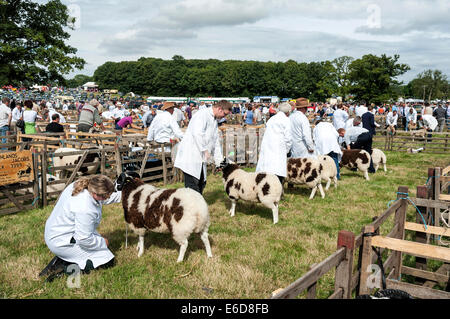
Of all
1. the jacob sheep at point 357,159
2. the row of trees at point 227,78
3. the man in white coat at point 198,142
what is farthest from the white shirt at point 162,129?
the row of trees at point 227,78

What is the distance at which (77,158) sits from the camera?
895cm

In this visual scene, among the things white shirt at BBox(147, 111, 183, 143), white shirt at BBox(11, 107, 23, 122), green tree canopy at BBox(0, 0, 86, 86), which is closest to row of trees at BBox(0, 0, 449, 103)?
green tree canopy at BBox(0, 0, 86, 86)

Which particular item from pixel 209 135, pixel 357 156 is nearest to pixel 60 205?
pixel 209 135

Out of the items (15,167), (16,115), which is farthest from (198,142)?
(16,115)

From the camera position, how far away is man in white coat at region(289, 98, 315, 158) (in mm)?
8664

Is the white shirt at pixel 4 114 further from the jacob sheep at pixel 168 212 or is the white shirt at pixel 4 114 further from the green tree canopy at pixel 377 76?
the green tree canopy at pixel 377 76

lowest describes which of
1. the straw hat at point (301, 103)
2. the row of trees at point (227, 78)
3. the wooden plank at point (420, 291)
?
the wooden plank at point (420, 291)

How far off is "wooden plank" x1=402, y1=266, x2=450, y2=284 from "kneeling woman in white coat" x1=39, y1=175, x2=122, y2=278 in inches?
160

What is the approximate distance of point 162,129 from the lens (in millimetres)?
9797

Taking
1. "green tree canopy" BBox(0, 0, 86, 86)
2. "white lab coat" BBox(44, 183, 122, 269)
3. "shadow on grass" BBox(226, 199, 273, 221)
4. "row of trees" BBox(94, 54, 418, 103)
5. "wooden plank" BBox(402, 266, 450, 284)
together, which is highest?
"row of trees" BBox(94, 54, 418, 103)

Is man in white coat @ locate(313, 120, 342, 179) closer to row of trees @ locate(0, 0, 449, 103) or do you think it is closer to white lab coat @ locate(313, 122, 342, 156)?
white lab coat @ locate(313, 122, 342, 156)

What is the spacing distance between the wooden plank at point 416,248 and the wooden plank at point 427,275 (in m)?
1.14

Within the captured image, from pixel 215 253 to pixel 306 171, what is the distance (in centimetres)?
408

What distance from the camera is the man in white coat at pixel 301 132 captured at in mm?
8664
